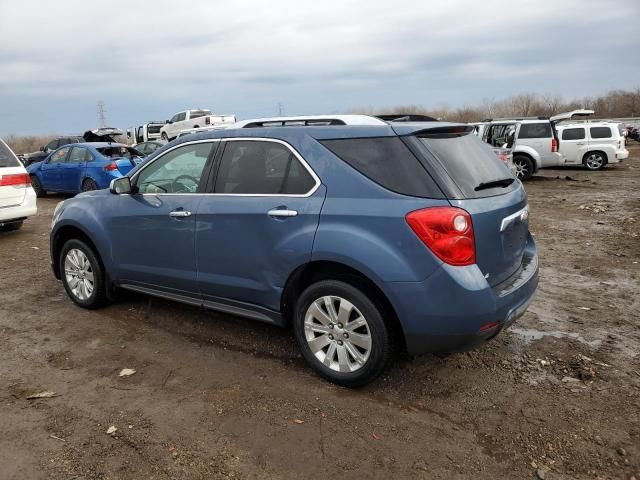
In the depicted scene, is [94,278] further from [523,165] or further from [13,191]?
[523,165]

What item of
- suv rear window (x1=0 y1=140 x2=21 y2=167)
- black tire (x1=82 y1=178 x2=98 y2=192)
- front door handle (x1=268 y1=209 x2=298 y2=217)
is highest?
suv rear window (x1=0 y1=140 x2=21 y2=167)

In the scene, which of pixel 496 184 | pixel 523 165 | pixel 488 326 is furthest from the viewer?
pixel 523 165

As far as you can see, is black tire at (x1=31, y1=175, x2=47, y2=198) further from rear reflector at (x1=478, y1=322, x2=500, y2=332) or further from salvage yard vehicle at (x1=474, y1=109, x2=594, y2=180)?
rear reflector at (x1=478, y1=322, x2=500, y2=332)

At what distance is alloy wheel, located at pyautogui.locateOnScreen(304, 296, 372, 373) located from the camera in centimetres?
341

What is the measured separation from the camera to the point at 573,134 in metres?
19.2

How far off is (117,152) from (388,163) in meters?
11.1

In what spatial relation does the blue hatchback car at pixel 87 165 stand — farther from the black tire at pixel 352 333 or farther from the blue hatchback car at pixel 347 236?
the black tire at pixel 352 333

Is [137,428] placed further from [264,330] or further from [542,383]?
[542,383]

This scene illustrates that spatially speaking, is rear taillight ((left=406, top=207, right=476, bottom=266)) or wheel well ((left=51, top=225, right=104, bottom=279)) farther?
wheel well ((left=51, top=225, right=104, bottom=279))

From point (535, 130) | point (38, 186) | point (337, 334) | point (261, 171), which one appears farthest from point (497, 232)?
point (535, 130)

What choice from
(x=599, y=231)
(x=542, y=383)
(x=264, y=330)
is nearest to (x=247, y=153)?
(x=264, y=330)

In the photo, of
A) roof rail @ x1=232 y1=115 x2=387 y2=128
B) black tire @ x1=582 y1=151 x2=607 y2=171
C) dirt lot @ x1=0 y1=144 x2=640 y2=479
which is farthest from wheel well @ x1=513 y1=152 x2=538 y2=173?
roof rail @ x1=232 y1=115 x2=387 y2=128

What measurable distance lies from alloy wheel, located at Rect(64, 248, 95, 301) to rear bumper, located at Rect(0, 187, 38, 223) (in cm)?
405

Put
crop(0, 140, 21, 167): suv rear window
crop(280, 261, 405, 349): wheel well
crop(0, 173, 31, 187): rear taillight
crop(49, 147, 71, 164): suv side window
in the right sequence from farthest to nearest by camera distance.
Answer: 1. crop(49, 147, 71, 164): suv side window
2. crop(0, 140, 21, 167): suv rear window
3. crop(0, 173, 31, 187): rear taillight
4. crop(280, 261, 405, 349): wheel well
